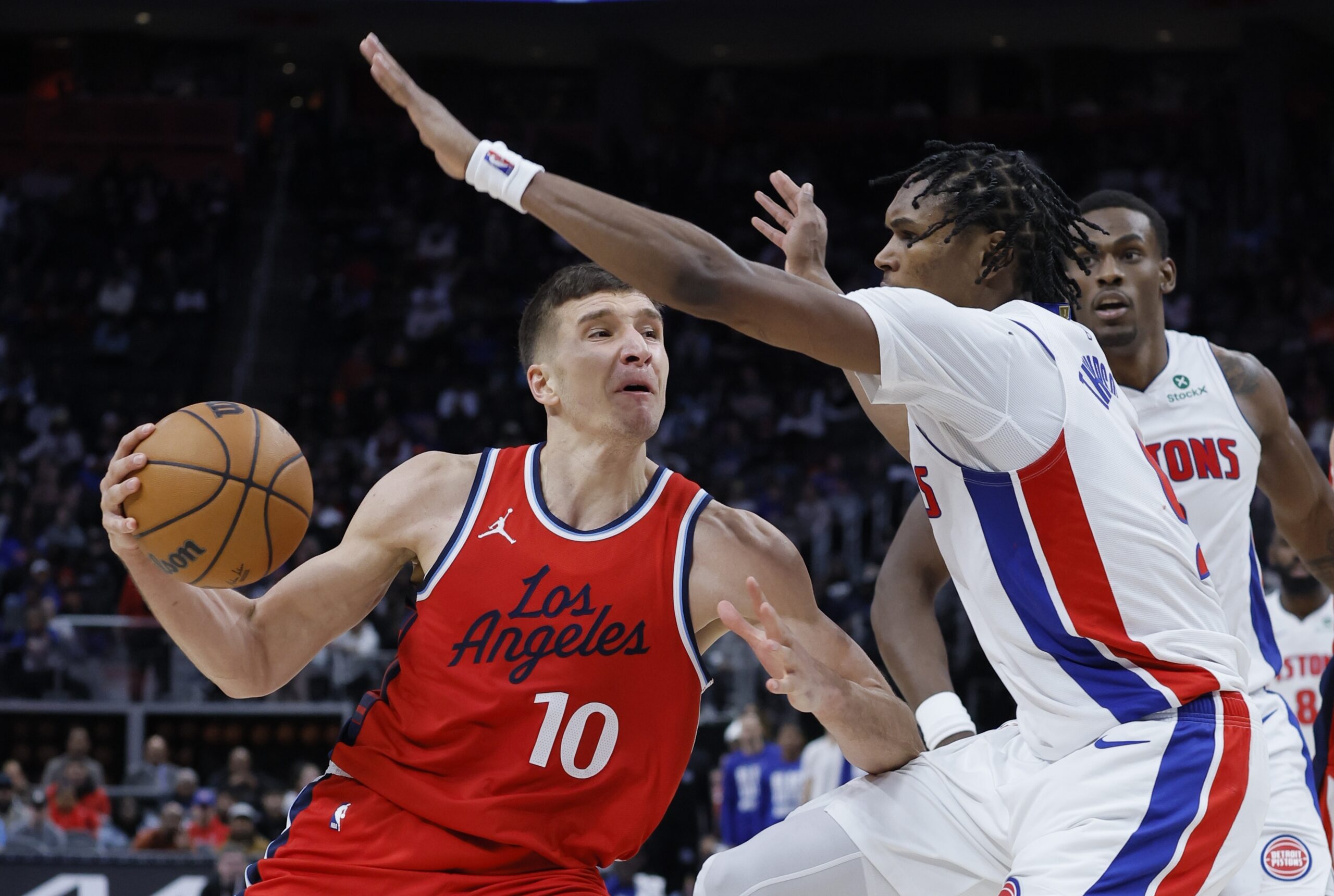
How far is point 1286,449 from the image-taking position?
4.60 metres

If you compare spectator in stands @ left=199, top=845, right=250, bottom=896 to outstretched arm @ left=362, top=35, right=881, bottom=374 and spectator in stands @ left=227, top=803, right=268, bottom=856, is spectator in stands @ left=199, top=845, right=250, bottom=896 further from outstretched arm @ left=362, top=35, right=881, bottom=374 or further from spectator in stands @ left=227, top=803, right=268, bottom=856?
outstretched arm @ left=362, top=35, right=881, bottom=374

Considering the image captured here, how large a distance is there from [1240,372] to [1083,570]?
2.02 metres

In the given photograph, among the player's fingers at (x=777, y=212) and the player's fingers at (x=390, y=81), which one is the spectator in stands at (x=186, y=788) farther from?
A: the player's fingers at (x=390, y=81)

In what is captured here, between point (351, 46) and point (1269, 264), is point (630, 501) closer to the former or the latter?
point (1269, 264)

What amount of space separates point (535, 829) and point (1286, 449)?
8.85 feet

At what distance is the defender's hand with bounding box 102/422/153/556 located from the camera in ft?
10.9

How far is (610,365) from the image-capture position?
3.66 metres

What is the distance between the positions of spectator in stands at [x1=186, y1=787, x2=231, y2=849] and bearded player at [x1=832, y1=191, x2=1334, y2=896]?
754cm

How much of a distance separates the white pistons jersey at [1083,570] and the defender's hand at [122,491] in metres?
1.74

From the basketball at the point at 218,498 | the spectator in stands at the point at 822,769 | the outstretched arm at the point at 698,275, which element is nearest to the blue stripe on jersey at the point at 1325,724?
the outstretched arm at the point at 698,275

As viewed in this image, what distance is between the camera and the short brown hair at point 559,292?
3.79 m

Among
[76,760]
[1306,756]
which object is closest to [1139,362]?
[1306,756]

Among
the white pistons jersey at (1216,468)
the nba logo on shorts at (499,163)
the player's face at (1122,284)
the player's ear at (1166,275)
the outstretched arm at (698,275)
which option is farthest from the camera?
the player's ear at (1166,275)

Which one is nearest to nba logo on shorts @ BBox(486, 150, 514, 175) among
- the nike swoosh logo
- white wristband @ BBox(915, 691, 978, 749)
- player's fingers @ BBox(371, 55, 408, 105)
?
player's fingers @ BBox(371, 55, 408, 105)
